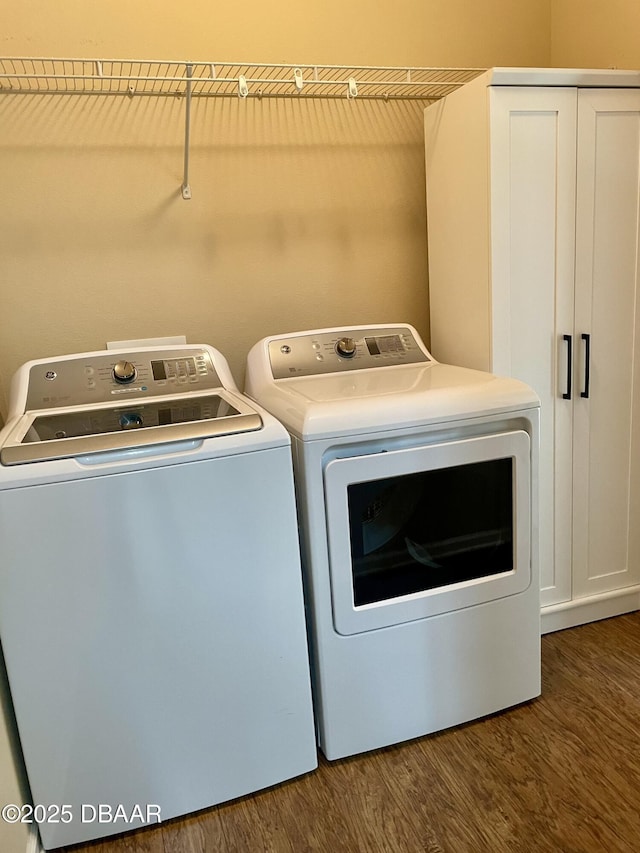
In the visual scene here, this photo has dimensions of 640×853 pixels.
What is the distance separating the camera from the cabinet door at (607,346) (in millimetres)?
1889

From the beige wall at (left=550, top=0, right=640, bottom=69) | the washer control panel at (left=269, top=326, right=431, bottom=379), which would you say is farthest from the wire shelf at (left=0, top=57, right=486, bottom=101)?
the washer control panel at (left=269, top=326, right=431, bottom=379)

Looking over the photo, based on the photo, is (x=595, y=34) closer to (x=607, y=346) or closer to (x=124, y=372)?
(x=607, y=346)

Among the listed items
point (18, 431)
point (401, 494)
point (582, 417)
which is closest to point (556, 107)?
point (582, 417)

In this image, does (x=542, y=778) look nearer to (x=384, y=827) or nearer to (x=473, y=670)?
(x=473, y=670)

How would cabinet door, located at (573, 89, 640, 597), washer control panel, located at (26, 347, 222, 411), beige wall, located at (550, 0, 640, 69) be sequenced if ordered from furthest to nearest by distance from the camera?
beige wall, located at (550, 0, 640, 69)
cabinet door, located at (573, 89, 640, 597)
washer control panel, located at (26, 347, 222, 411)

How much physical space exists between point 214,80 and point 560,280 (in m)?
1.13

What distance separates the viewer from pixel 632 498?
7.06ft

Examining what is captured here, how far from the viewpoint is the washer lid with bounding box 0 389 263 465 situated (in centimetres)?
134

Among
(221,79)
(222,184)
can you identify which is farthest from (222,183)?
(221,79)

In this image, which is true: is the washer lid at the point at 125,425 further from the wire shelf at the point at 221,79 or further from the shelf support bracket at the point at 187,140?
the wire shelf at the point at 221,79

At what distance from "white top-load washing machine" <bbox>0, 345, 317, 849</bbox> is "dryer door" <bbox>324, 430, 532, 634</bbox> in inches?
5.3

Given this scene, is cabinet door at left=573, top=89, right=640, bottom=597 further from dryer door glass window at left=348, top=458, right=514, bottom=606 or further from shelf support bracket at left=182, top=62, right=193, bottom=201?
shelf support bracket at left=182, top=62, right=193, bottom=201

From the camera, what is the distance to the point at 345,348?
202 centimetres

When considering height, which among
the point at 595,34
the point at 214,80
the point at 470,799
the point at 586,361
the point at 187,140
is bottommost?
the point at 470,799
